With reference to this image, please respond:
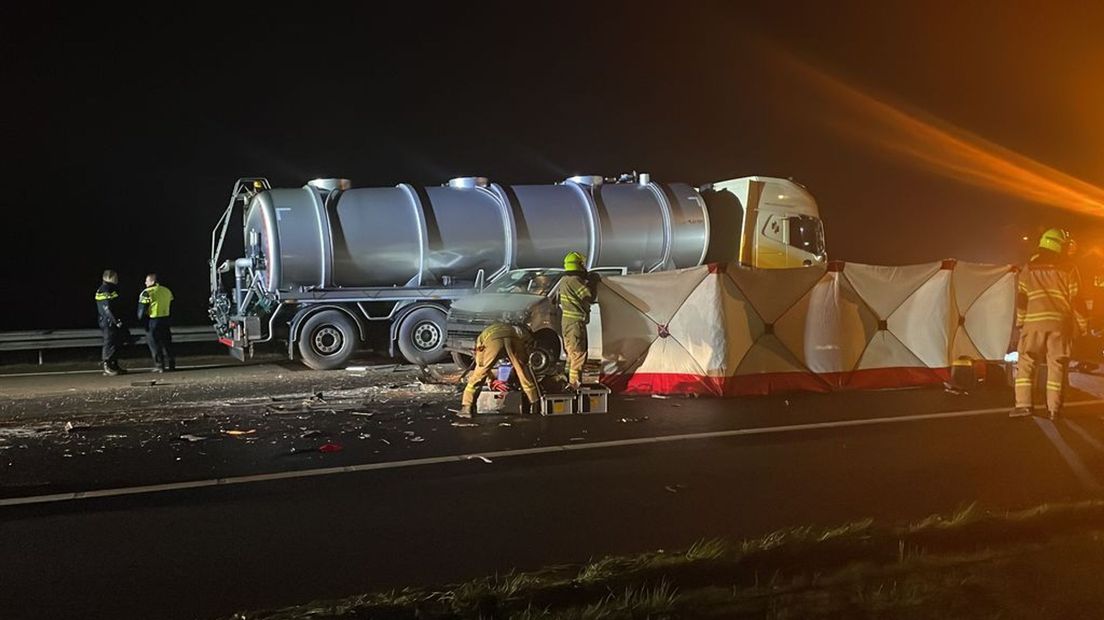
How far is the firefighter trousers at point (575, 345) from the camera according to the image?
1047 cm

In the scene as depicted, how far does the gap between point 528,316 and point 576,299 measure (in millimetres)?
1890

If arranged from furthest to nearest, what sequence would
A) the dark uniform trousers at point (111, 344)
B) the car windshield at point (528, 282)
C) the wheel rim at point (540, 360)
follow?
the dark uniform trousers at point (111, 344) < the car windshield at point (528, 282) < the wheel rim at point (540, 360)

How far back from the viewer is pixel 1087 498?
234 inches

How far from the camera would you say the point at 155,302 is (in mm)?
14031

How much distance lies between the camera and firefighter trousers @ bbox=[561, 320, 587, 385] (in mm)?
10469

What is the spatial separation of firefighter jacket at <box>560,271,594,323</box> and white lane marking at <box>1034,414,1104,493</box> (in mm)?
5006

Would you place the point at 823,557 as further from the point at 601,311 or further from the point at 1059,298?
the point at 601,311

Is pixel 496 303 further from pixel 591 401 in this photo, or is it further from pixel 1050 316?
pixel 1050 316

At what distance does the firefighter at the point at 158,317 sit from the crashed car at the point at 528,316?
495cm

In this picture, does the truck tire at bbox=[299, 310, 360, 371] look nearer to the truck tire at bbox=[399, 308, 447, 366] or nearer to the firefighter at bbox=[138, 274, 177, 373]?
the truck tire at bbox=[399, 308, 447, 366]

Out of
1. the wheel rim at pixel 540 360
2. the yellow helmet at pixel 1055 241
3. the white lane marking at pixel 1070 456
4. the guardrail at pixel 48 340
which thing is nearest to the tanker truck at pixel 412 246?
the guardrail at pixel 48 340

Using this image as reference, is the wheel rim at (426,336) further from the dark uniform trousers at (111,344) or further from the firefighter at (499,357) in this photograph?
the firefighter at (499,357)

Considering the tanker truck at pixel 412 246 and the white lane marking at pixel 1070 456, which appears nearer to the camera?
the white lane marking at pixel 1070 456

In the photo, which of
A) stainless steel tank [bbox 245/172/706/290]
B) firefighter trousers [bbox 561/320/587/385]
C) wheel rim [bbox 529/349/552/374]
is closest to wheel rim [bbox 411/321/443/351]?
stainless steel tank [bbox 245/172/706/290]
